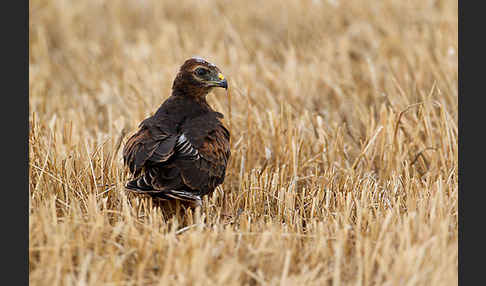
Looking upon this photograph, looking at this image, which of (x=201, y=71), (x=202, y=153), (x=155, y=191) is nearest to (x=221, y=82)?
(x=201, y=71)

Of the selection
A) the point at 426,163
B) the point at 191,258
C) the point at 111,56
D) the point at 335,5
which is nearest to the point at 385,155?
the point at 426,163

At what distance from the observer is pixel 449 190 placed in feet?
13.1

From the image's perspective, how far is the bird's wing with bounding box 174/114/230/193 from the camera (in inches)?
155

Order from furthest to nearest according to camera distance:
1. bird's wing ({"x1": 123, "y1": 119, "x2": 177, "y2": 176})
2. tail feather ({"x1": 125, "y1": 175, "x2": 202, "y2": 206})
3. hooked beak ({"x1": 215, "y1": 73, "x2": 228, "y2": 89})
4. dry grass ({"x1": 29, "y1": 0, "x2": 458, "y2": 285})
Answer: hooked beak ({"x1": 215, "y1": 73, "x2": 228, "y2": 89}) → bird's wing ({"x1": 123, "y1": 119, "x2": 177, "y2": 176}) → tail feather ({"x1": 125, "y1": 175, "x2": 202, "y2": 206}) → dry grass ({"x1": 29, "y1": 0, "x2": 458, "y2": 285})

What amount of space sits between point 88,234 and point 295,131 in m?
1.99

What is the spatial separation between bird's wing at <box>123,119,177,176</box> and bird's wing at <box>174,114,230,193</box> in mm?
72

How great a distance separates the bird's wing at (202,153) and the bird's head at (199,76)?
8.8 inches

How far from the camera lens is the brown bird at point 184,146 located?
3.86m

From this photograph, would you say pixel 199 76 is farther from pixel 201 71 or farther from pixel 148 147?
pixel 148 147

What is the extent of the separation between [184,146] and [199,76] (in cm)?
57

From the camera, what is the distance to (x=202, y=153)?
4020mm

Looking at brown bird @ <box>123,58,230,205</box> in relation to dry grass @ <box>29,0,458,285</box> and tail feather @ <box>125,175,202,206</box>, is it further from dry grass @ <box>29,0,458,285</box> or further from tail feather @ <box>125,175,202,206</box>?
dry grass @ <box>29,0,458,285</box>

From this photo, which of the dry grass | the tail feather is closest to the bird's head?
the dry grass

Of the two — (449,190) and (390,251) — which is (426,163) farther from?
(390,251)
